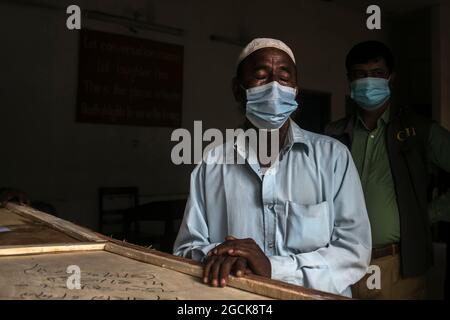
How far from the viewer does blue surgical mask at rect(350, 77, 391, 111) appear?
2.15 m

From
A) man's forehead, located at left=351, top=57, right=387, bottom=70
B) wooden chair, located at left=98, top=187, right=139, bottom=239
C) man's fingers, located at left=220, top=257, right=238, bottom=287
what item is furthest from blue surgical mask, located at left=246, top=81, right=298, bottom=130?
wooden chair, located at left=98, top=187, right=139, bottom=239

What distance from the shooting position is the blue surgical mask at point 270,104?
55.8 inches

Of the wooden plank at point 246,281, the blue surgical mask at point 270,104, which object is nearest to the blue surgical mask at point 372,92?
the blue surgical mask at point 270,104

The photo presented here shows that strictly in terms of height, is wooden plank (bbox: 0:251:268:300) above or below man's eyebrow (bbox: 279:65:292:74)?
below

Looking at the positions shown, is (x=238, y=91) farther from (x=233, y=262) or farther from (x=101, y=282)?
(x=101, y=282)

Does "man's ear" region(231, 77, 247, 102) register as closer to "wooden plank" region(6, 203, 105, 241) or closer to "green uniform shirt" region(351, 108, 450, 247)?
"wooden plank" region(6, 203, 105, 241)

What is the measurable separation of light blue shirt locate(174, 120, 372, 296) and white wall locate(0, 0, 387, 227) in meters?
3.21

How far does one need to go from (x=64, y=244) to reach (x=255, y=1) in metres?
5.12

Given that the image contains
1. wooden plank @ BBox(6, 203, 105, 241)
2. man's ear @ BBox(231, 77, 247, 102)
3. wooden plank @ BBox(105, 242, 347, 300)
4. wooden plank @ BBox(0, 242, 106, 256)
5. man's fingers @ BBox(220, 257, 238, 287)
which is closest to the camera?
wooden plank @ BBox(105, 242, 347, 300)

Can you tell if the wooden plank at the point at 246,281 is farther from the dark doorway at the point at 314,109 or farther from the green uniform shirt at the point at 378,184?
the dark doorway at the point at 314,109

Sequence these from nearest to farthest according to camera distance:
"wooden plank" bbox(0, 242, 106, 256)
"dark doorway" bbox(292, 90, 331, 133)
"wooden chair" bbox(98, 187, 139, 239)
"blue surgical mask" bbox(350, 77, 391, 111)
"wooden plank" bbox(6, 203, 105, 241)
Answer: "wooden plank" bbox(0, 242, 106, 256)
"wooden plank" bbox(6, 203, 105, 241)
"blue surgical mask" bbox(350, 77, 391, 111)
"wooden chair" bbox(98, 187, 139, 239)
"dark doorway" bbox(292, 90, 331, 133)

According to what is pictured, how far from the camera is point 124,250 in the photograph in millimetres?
1194

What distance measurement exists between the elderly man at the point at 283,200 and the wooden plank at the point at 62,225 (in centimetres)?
29

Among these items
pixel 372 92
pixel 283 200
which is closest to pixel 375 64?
pixel 372 92
